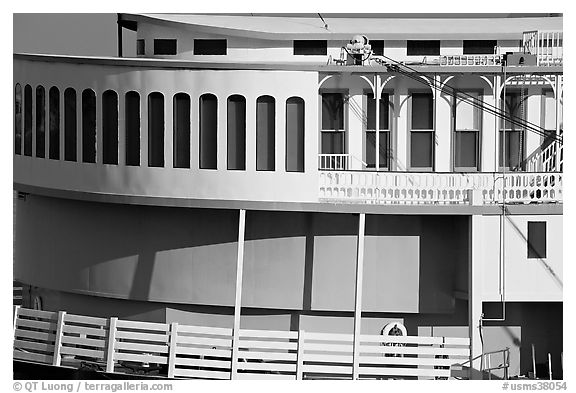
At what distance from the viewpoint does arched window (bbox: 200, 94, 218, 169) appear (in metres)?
31.0

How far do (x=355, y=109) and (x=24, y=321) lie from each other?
699cm

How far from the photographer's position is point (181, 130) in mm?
31188

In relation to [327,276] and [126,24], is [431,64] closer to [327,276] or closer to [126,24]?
[327,276]

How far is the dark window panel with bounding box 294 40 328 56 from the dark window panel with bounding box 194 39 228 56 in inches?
53.9

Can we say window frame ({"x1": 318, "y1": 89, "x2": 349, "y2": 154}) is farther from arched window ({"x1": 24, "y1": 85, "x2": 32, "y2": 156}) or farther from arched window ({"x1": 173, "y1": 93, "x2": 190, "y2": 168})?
arched window ({"x1": 24, "y1": 85, "x2": 32, "y2": 156})

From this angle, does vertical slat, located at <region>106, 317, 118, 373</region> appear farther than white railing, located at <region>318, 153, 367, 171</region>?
No

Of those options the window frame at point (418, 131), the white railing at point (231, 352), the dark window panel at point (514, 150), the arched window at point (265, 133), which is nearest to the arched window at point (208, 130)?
the arched window at point (265, 133)

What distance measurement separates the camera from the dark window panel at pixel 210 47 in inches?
1359

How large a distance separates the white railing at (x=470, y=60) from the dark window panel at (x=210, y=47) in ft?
13.6

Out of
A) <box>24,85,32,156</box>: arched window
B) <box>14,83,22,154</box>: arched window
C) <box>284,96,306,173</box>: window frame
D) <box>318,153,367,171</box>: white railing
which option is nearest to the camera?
<box>284,96,306,173</box>: window frame

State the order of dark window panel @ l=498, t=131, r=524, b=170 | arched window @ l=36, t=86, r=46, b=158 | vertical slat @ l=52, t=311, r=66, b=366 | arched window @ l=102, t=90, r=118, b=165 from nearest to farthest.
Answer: arched window @ l=102, t=90, r=118, b=165 < vertical slat @ l=52, t=311, r=66, b=366 < arched window @ l=36, t=86, r=46, b=158 < dark window panel @ l=498, t=131, r=524, b=170

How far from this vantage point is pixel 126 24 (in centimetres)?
3584

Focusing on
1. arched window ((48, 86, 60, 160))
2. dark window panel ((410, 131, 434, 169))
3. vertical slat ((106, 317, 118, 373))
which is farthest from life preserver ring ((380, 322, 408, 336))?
arched window ((48, 86, 60, 160))
